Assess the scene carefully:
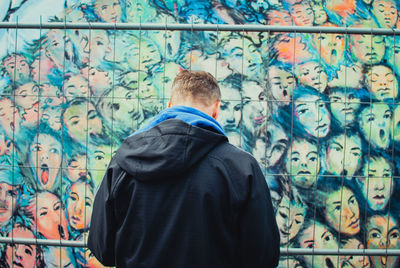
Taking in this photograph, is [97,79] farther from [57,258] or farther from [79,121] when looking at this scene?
[57,258]

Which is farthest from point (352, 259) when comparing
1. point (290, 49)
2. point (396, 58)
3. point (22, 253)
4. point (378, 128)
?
point (22, 253)

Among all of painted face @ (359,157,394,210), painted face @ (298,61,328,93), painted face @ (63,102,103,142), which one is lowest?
painted face @ (359,157,394,210)

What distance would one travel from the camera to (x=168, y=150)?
1146 mm

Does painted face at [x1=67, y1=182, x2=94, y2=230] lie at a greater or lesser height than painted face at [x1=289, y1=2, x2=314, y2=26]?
lesser

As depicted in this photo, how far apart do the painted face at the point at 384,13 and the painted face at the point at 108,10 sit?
8.43 ft

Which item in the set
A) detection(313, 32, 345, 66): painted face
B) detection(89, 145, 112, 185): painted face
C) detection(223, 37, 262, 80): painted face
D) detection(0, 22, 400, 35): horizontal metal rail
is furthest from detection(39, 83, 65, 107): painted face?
detection(313, 32, 345, 66): painted face

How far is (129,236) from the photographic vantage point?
1.25 m

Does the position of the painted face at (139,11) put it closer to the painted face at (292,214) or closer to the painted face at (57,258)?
the painted face at (292,214)

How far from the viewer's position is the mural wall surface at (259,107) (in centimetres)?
298

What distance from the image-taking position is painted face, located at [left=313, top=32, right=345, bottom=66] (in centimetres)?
299

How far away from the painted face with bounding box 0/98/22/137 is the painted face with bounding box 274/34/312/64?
2701 millimetres

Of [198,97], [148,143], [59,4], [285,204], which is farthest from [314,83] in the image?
[59,4]

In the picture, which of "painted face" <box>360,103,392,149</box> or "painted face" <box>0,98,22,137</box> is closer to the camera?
"painted face" <box>360,103,392,149</box>

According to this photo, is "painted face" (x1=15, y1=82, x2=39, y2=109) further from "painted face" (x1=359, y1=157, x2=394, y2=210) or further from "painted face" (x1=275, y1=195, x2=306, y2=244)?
"painted face" (x1=359, y1=157, x2=394, y2=210)
